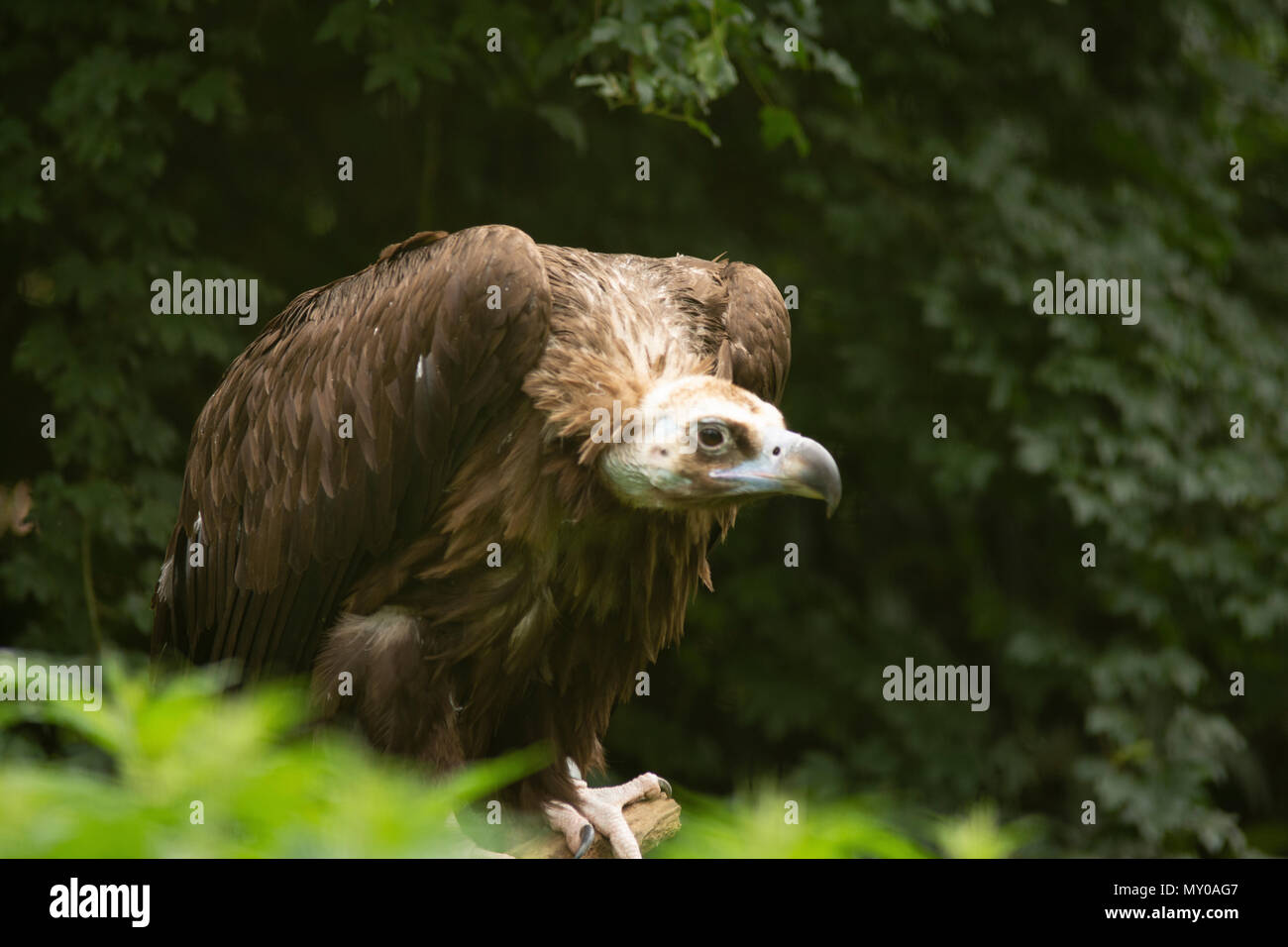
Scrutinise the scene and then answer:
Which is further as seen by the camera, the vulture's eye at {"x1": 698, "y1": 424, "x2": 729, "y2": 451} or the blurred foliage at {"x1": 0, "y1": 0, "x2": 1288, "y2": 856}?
the blurred foliage at {"x1": 0, "y1": 0, "x2": 1288, "y2": 856}

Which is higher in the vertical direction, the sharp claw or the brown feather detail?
the brown feather detail

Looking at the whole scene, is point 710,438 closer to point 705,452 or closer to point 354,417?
point 705,452

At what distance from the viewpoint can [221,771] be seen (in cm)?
81

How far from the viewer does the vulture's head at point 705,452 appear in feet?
8.43

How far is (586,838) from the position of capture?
2.83 meters

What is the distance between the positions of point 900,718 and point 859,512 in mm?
916

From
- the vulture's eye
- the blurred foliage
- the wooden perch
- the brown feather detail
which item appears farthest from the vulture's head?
the blurred foliage

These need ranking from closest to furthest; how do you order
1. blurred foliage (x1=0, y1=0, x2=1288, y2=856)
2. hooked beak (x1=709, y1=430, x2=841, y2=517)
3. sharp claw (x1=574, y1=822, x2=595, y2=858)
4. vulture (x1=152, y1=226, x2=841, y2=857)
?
hooked beak (x1=709, y1=430, x2=841, y2=517) < vulture (x1=152, y1=226, x2=841, y2=857) < sharp claw (x1=574, y1=822, x2=595, y2=858) < blurred foliage (x1=0, y1=0, x2=1288, y2=856)

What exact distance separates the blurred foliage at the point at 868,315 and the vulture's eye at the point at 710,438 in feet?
6.52

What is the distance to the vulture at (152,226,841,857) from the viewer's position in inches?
105

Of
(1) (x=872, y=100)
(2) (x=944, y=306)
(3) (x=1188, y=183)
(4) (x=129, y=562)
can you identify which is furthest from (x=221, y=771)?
(3) (x=1188, y=183)

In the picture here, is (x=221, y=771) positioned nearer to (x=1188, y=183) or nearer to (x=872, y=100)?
(x=872, y=100)

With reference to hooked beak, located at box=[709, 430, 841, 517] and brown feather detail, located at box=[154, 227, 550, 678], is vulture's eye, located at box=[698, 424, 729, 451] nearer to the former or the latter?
hooked beak, located at box=[709, 430, 841, 517]

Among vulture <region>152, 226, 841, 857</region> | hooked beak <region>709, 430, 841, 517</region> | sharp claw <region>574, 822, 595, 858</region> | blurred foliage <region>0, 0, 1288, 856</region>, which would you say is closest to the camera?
hooked beak <region>709, 430, 841, 517</region>
